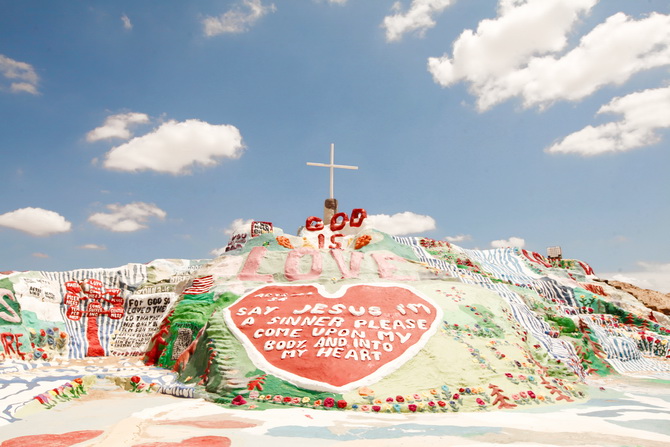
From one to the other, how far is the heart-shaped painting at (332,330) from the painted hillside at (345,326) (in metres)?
0.03

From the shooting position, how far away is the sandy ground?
5062 mm

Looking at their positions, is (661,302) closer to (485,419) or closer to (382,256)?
(382,256)

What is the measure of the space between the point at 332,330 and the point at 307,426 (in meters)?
2.55

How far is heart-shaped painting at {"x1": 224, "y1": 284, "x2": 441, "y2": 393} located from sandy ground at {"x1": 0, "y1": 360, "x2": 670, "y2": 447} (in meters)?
0.93

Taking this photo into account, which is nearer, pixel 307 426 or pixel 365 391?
pixel 307 426

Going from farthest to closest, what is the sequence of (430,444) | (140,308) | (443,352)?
(140,308) < (443,352) < (430,444)

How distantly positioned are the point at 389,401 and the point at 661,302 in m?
20.4

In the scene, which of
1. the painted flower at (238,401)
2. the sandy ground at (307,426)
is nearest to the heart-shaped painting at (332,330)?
the painted flower at (238,401)

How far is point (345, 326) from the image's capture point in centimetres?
831

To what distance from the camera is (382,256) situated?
44.5ft

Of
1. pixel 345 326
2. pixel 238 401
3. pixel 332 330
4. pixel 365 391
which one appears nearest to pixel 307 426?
pixel 365 391

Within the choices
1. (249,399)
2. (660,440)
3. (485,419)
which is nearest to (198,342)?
(249,399)

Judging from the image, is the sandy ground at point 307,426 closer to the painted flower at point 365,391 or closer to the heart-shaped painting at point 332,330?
the painted flower at point 365,391

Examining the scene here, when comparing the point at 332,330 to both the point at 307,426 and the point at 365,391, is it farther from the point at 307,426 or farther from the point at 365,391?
the point at 307,426
